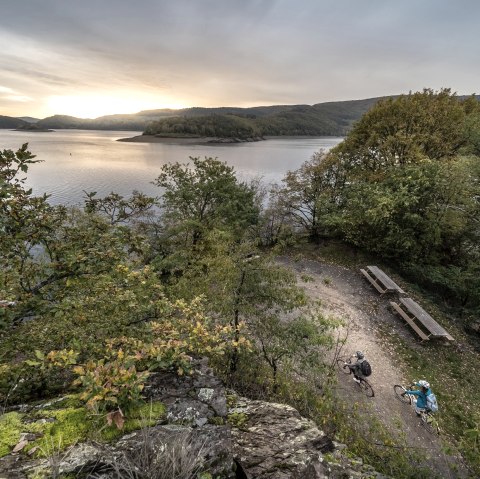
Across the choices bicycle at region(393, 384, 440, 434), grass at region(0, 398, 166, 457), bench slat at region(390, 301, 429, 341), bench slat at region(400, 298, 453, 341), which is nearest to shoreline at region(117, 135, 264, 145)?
bench slat at region(390, 301, 429, 341)

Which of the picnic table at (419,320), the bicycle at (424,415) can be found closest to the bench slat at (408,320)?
the picnic table at (419,320)

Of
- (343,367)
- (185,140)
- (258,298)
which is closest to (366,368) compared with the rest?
(343,367)

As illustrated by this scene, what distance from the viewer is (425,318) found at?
15211 mm

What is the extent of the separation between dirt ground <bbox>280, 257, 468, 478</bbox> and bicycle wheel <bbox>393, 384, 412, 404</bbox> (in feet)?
0.57

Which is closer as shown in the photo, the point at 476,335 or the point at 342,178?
the point at 476,335

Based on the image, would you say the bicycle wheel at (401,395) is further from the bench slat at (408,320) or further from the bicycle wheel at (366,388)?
the bench slat at (408,320)

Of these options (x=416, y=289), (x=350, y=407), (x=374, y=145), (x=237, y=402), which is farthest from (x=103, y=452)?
(x=374, y=145)

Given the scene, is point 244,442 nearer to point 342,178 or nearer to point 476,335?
point 476,335

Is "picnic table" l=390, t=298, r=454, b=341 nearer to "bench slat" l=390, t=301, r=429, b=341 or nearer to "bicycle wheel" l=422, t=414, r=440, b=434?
"bench slat" l=390, t=301, r=429, b=341

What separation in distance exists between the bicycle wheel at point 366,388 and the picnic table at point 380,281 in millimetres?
7853

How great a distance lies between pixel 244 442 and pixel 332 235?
2370cm

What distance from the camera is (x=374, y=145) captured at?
24.4m

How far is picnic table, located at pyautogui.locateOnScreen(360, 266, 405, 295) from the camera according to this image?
18.0m

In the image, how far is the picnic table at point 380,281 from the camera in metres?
18.0
